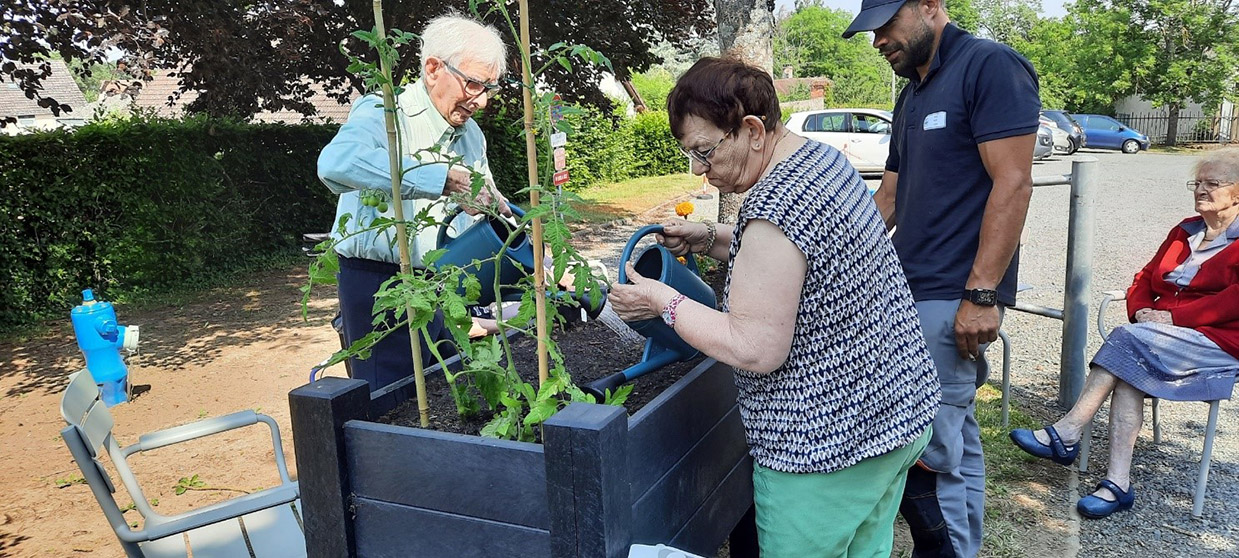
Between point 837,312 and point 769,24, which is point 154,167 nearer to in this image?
point 769,24

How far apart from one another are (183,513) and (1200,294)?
3.28m

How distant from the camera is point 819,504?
5.04 ft

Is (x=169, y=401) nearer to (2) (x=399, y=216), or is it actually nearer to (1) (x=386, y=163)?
(1) (x=386, y=163)

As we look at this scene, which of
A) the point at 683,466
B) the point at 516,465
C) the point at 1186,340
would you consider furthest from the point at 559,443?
the point at 1186,340

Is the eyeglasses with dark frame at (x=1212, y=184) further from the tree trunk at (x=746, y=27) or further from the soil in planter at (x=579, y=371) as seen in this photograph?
the tree trunk at (x=746, y=27)

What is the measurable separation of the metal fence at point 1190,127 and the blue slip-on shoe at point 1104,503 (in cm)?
2872

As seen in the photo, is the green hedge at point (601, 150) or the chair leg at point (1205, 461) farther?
the green hedge at point (601, 150)

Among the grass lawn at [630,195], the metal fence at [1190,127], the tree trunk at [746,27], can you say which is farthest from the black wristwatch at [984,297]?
the metal fence at [1190,127]

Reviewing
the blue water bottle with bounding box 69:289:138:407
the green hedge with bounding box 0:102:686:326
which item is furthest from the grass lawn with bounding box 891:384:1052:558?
the green hedge with bounding box 0:102:686:326

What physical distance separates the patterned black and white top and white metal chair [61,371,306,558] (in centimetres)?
123

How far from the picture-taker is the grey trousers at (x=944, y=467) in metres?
2.12

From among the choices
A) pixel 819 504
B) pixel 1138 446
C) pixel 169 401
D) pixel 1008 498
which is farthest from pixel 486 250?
pixel 169 401

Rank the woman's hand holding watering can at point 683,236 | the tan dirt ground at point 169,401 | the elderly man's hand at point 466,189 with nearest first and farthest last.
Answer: the elderly man's hand at point 466,189 < the woman's hand holding watering can at point 683,236 < the tan dirt ground at point 169,401

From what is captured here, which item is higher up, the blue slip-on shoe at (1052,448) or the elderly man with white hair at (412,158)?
the elderly man with white hair at (412,158)
